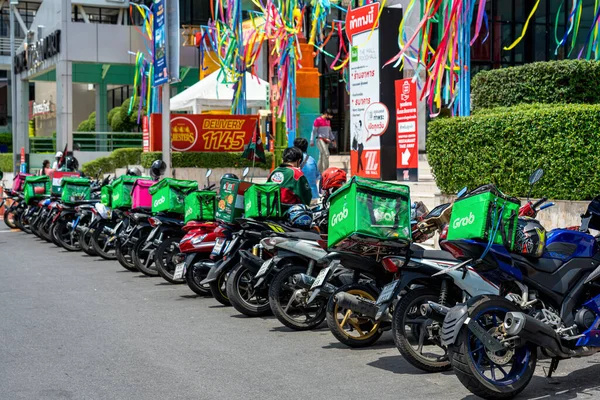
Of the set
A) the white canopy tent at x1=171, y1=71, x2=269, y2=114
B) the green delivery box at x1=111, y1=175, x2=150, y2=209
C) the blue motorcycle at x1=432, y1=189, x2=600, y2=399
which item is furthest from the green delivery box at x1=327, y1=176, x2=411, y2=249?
the white canopy tent at x1=171, y1=71, x2=269, y2=114

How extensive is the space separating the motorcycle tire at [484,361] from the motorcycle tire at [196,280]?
5.19m

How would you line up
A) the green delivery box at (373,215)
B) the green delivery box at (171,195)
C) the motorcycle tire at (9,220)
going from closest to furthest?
the green delivery box at (373,215) → the green delivery box at (171,195) → the motorcycle tire at (9,220)

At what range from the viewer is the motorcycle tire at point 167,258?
1187 centimetres

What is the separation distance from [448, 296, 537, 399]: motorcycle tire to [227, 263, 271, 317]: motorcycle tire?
3792 millimetres

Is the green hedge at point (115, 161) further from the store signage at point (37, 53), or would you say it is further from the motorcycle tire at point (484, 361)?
the motorcycle tire at point (484, 361)

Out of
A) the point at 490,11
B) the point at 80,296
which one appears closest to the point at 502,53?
the point at 490,11

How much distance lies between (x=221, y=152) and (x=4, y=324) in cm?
1911

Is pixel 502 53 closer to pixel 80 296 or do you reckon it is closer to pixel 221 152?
pixel 221 152

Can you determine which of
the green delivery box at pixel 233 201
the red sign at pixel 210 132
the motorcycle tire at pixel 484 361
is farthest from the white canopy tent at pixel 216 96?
the motorcycle tire at pixel 484 361

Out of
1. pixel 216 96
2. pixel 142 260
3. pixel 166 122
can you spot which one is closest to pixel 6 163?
pixel 216 96

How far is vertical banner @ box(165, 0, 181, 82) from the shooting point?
2005 cm

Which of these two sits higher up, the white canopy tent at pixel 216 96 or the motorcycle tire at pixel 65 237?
the white canopy tent at pixel 216 96

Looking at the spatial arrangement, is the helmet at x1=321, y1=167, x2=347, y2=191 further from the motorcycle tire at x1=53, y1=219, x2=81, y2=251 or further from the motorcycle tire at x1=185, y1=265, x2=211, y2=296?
the motorcycle tire at x1=53, y1=219, x2=81, y2=251

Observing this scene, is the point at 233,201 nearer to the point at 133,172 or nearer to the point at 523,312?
the point at 523,312
